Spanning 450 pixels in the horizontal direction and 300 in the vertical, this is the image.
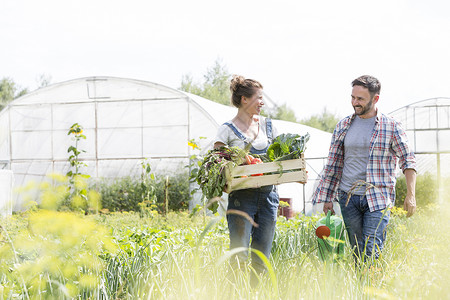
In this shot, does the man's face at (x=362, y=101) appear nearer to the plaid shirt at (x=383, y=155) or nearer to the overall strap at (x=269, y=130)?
the plaid shirt at (x=383, y=155)

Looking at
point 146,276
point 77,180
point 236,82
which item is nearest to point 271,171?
point 236,82

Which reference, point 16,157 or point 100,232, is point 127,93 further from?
point 100,232

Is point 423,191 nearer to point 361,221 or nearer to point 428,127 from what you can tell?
point 428,127

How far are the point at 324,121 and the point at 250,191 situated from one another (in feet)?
106

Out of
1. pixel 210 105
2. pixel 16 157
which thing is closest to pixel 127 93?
pixel 210 105

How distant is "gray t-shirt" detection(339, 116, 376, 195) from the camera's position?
3186 mm

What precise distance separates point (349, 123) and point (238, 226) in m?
1.11

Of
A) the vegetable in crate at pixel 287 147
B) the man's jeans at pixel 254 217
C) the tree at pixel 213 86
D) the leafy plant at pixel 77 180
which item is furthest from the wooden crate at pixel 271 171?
the tree at pixel 213 86

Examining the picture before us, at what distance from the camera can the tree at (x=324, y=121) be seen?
109 feet

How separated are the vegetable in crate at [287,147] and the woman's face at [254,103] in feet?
0.79

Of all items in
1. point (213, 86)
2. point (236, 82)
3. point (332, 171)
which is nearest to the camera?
point (236, 82)

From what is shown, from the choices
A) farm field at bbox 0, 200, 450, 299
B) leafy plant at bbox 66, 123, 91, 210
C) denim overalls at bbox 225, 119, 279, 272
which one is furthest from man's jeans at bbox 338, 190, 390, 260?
leafy plant at bbox 66, 123, 91, 210

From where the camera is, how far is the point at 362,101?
317 centimetres

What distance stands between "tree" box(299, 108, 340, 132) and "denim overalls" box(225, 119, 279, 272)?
30.3 metres
